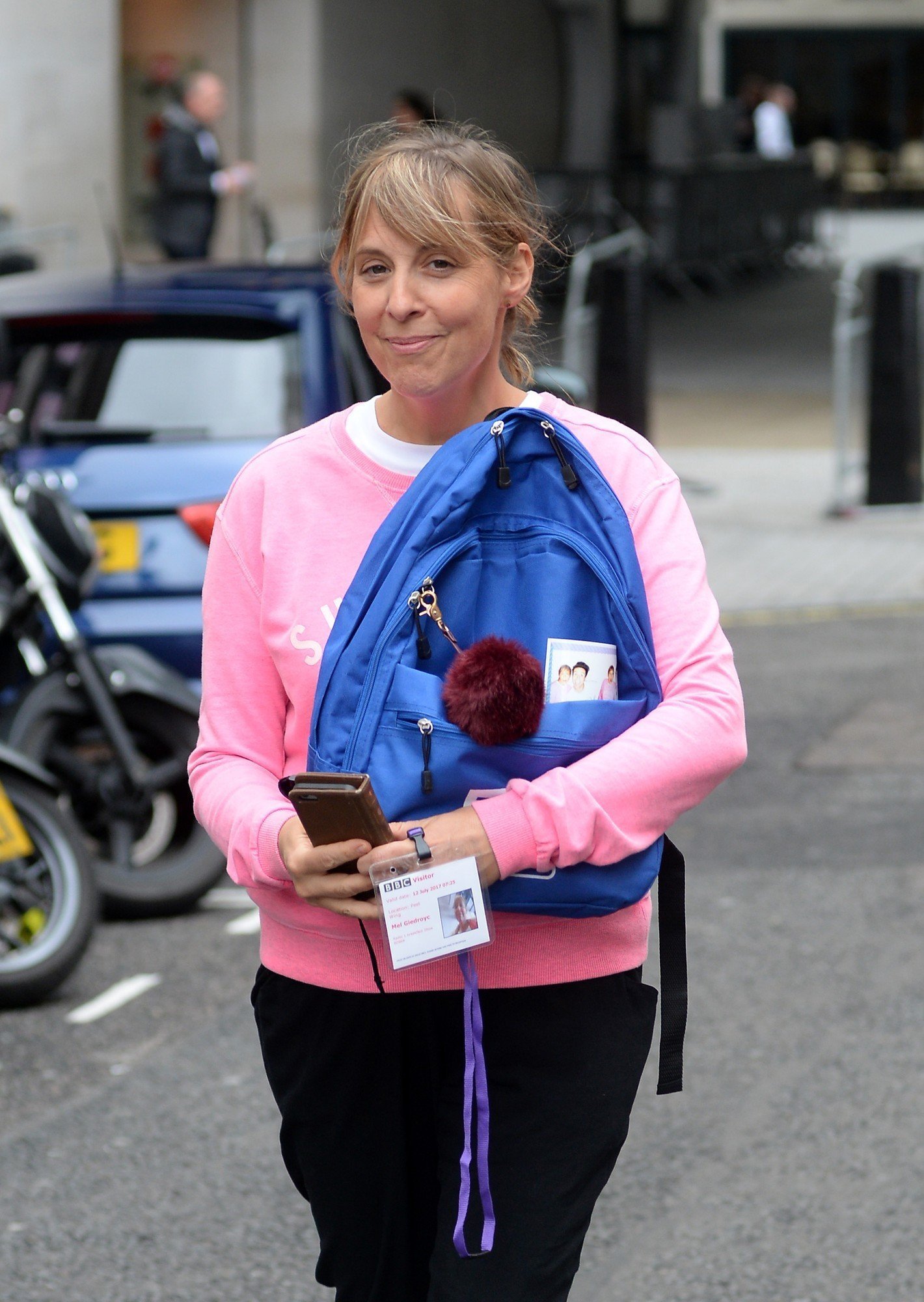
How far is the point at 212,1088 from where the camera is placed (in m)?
4.52

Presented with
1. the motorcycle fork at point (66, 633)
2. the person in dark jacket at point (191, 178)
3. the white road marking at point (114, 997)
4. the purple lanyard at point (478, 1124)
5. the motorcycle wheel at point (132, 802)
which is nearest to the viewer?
the purple lanyard at point (478, 1124)

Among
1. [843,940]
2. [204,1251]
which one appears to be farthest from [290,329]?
[204,1251]

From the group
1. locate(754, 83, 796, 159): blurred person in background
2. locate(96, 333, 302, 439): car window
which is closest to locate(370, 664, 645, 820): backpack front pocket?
locate(96, 333, 302, 439): car window

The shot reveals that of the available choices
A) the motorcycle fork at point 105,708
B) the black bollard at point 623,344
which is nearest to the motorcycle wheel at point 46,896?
the motorcycle fork at point 105,708

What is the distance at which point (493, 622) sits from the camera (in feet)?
6.88

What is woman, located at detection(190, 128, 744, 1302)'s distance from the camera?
84.4 inches

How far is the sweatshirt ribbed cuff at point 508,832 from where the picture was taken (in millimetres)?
2020

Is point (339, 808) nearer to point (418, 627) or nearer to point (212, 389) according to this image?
point (418, 627)

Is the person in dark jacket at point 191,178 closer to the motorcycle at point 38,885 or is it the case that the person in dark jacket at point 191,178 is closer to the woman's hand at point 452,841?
the motorcycle at point 38,885

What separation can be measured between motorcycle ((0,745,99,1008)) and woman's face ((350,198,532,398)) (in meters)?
3.15

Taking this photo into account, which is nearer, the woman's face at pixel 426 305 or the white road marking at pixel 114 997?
the woman's face at pixel 426 305

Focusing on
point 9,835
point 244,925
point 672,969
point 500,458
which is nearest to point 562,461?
point 500,458

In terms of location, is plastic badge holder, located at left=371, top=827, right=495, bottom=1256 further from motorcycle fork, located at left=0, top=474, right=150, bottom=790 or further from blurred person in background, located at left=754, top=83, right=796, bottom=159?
blurred person in background, located at left=754, top=83, right=796, bottom=159

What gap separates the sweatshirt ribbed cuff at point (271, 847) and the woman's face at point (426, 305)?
0.49m
